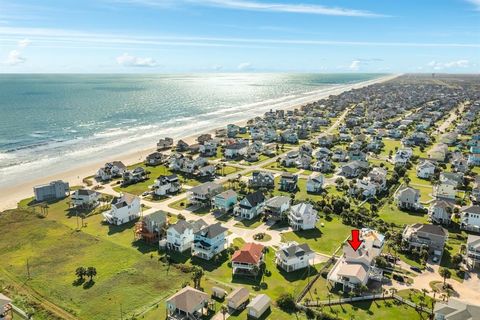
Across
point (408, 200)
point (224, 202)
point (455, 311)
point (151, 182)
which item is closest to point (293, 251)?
point (455, 311)

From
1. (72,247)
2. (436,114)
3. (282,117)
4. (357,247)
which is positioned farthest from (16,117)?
(436,114)

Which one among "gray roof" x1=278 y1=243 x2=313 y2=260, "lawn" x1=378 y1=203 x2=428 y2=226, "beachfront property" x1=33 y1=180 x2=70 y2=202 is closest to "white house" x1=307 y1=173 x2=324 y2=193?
"lawn" x1=378 y1=203 x2=428 y2=226

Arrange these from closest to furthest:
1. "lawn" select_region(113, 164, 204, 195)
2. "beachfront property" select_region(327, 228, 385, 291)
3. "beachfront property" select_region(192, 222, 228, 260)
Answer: "beachfront property" select_region(327, 228, 385, 291) < "beachfront property" select_region(192, 222, 228, 260) < "lawn" select_region(113, 164, 204, 195)

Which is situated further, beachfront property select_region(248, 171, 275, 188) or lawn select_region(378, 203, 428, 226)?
beachfront property select_region(248, 171, 275, 188)

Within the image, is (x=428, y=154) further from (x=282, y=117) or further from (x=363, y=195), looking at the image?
(x=282, y=117)

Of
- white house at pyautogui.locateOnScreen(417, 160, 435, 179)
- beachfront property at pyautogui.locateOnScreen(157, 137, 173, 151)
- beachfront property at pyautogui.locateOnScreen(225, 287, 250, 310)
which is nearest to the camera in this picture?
beachfront property at pyautogui.locateOnScreen(225, 287, 250, 310)

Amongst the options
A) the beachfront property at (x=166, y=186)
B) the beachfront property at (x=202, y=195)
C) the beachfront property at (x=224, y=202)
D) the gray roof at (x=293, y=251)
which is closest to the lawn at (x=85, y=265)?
the gray roof at (x=293, y=251)

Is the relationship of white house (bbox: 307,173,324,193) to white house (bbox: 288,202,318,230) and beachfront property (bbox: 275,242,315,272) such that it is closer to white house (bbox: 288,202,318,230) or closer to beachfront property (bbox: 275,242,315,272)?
white house (bbox: 288,202,318,230)
